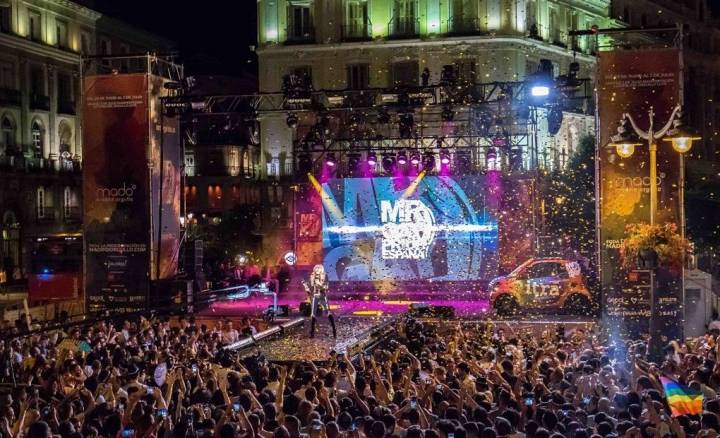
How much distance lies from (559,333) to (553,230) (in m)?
17.8

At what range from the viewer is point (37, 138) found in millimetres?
47969

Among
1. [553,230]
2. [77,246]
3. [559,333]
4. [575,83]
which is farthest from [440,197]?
[559,333]

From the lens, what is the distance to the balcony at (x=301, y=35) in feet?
141

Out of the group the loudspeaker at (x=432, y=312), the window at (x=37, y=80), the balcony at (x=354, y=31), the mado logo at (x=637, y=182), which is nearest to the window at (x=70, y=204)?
→ the window at (x=37, y=80)

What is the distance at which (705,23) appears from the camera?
67.1 meters

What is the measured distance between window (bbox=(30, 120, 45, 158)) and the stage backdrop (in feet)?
86.2

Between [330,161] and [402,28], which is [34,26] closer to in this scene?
[402,28]

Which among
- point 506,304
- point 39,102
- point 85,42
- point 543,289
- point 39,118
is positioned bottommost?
point 506,304

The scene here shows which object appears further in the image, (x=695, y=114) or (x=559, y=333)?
(x=695, y=114)

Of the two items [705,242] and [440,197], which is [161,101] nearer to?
[440,197]

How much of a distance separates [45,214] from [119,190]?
86.6 feet

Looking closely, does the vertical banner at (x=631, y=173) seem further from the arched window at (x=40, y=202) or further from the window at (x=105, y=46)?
the window at (x=105, y=46)

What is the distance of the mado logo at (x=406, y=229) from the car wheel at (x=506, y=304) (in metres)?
6.03

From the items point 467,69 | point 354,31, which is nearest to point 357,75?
point 354,31
